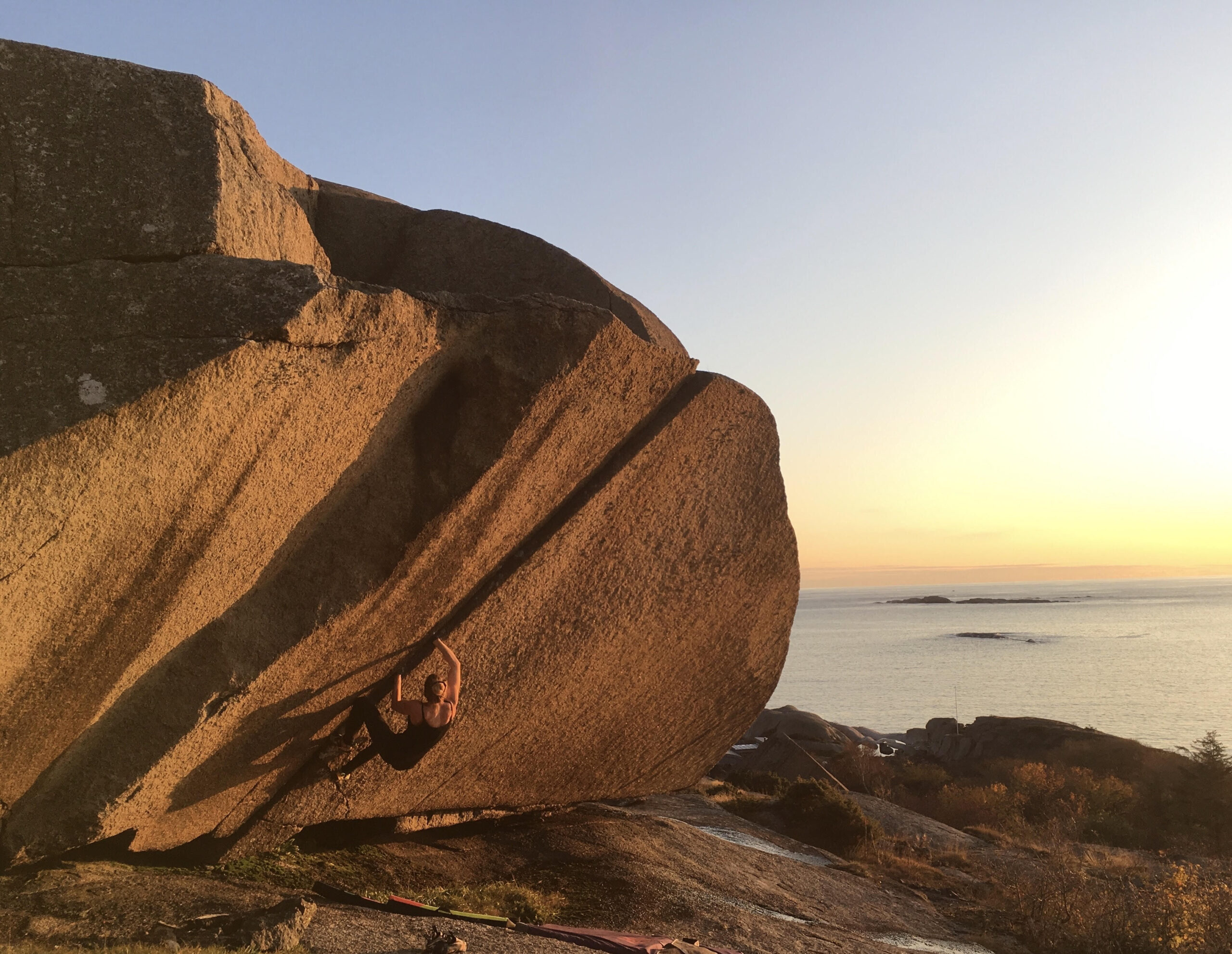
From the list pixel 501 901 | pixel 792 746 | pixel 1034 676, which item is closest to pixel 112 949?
pixel 501 901

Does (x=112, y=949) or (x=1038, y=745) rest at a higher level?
(x=112, y=949)

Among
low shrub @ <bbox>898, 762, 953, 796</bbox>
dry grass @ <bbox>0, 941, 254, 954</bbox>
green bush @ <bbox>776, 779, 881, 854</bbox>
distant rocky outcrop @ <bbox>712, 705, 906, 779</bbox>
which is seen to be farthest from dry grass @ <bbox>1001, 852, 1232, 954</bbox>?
low shrub @ <bbox>898, 762, 953, 796</bbox>

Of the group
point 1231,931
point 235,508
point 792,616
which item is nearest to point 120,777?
point 235,508

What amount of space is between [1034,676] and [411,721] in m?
75.3

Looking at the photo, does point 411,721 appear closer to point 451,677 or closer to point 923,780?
point 451,677

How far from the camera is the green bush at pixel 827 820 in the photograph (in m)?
13.9

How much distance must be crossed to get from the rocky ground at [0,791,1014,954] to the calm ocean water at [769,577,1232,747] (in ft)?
119

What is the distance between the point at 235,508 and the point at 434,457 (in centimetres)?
152

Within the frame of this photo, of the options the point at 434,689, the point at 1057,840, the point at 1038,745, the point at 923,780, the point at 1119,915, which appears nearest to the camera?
the point at 434,689

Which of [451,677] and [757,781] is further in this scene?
[757,781]

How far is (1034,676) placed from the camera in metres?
71.3

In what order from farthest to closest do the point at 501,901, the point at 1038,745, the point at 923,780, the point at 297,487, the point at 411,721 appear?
the point at 1038,745, the point at 923,780, the point at 501,901, the point at 411,721, the point at 297,487

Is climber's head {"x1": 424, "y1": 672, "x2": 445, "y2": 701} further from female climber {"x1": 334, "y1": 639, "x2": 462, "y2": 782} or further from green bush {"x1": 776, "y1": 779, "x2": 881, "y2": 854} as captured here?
green bush {"x1": 776, "y1": 779, "x2": 881, "y2": 854}

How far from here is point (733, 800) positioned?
16266 millimetres
